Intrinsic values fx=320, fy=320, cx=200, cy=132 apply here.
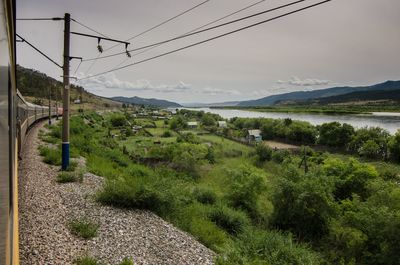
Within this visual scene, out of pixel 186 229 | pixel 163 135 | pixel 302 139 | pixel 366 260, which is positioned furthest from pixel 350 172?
pixel 163 135

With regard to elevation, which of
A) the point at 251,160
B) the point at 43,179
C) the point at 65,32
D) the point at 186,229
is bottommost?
the point at 251,160

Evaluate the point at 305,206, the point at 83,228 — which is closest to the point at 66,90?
the point at 83,228

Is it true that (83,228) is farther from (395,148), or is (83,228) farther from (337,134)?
(337,134)

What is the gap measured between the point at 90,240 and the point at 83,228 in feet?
1.52

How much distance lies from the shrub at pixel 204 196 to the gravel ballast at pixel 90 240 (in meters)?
10.3

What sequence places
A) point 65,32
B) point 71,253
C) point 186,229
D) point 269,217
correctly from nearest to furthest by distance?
point 71,253 → point 186,229 → point 65,32 → point 269,217

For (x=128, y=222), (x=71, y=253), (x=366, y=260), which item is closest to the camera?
(x=71, y=253)

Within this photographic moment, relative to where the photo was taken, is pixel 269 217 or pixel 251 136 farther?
pixel 251 136

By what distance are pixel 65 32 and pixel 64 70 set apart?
1638 millimetres

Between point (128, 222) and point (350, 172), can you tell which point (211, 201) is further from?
point (350, 172)

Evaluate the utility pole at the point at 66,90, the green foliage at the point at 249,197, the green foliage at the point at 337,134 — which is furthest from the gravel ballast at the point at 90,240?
the green foliage at the point at 337,134

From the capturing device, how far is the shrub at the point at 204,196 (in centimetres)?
2217

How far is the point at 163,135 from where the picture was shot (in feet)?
333

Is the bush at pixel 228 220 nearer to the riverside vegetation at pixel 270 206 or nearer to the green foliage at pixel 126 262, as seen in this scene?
the riverside vegetation at pixel 270 206
